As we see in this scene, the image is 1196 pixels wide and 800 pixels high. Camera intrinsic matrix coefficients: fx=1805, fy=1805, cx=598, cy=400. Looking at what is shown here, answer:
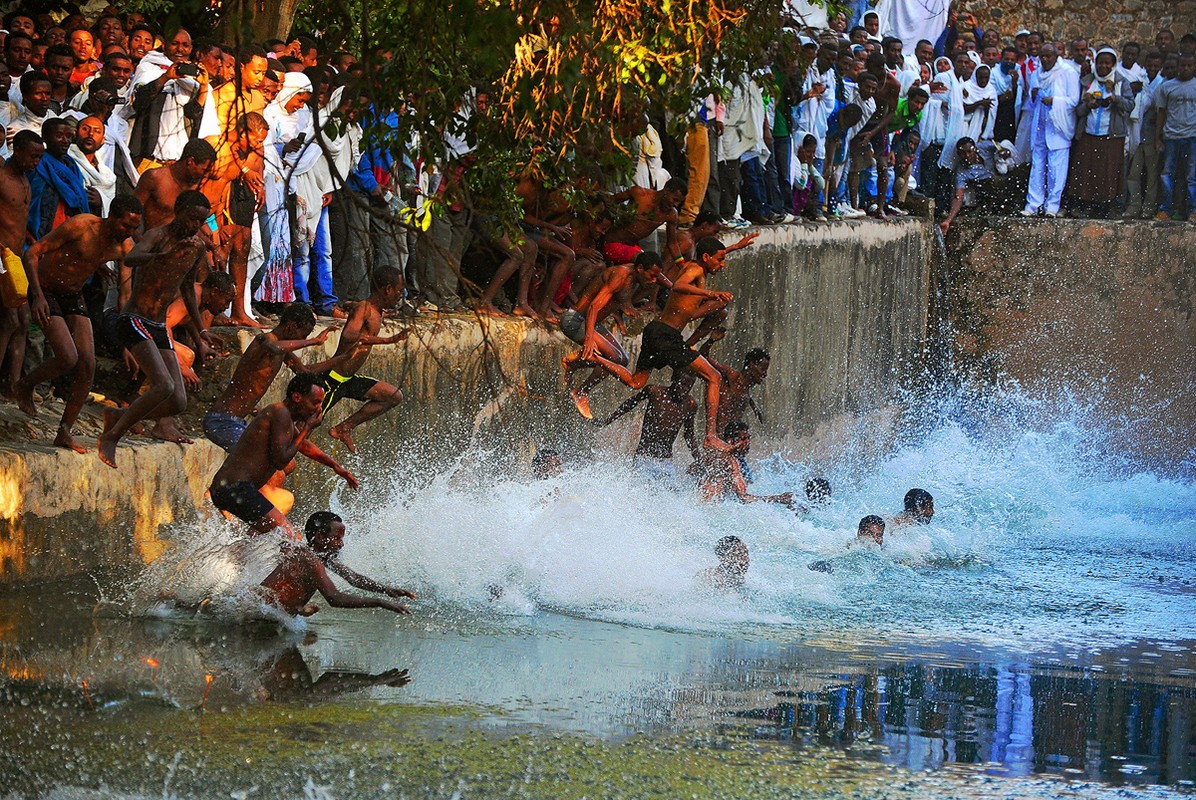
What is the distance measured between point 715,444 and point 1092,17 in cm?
1443

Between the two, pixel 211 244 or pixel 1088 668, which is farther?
pixel 211 244

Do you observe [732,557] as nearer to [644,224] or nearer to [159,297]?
[159,297]

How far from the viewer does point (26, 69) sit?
11.0m

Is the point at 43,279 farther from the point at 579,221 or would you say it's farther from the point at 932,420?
the point at 932,420

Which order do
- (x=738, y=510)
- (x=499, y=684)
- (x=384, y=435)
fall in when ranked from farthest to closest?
(x=738, y=510), (x=384, y=435), (x=499, y=684)

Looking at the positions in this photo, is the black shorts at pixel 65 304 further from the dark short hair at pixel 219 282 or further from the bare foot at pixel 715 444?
the bare foot at pixel 715 444

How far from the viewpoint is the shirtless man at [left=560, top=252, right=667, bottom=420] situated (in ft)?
42.5

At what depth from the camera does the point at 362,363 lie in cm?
1089

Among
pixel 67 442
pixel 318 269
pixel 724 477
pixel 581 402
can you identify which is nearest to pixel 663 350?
pixel 581 402

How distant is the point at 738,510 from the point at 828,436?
5378 mm

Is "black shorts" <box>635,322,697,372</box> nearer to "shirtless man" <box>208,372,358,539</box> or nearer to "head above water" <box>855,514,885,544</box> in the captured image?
"head above water" <box>855,514,885,544</box>

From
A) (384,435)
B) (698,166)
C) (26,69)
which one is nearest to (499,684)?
(384,435)

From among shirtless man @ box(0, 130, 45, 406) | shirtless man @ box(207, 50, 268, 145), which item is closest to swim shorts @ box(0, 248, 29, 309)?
shirtless man @ box(0, 130, 45, 406)

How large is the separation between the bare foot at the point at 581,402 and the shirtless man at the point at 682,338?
30cm
